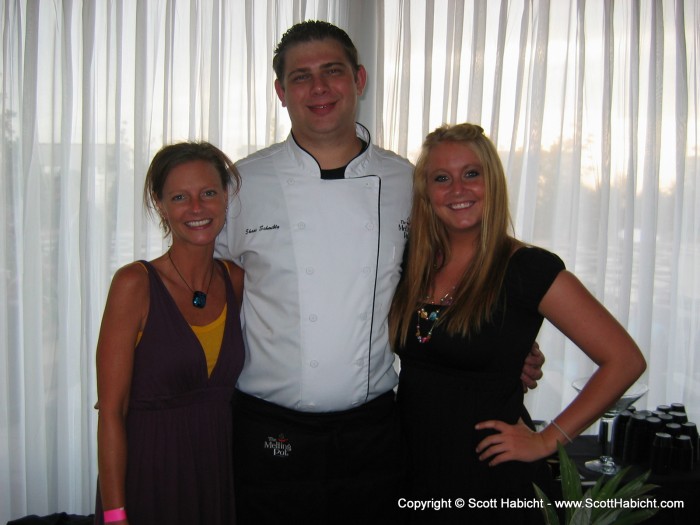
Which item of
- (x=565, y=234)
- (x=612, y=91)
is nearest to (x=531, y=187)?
(x=565, y=234)

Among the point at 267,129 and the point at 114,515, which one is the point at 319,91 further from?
the point at 114,515

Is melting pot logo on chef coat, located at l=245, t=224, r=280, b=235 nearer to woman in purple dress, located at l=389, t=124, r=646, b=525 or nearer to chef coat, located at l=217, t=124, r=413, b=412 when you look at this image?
chef coat, located at l=217, t=124, r=413, b=412

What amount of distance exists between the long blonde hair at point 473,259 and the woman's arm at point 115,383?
0.67 meters

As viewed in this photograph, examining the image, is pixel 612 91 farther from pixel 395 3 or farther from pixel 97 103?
pixel 97 103

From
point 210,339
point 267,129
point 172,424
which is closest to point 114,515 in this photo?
point 172,424

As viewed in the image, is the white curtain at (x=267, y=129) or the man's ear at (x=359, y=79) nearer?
the man's ear at (x=359, y=79)

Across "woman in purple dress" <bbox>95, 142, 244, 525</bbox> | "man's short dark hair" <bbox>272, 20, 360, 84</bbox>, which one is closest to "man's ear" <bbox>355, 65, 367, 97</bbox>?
"man's short dark hair" <bbox>272, 20, 360, 84</bbox>

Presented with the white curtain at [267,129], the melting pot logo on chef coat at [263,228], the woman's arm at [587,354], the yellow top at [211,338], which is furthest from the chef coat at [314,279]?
the white curtain at [267,129]

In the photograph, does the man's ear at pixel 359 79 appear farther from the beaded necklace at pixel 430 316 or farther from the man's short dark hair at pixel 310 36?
the beaded necklace at pixel 430 316

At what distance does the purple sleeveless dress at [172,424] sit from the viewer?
1500mm

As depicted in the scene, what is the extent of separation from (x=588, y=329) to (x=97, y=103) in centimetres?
210

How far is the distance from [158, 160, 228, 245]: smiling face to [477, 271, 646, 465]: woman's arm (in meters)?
0.85

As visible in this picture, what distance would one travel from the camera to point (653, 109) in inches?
104

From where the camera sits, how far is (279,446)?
158 cm
